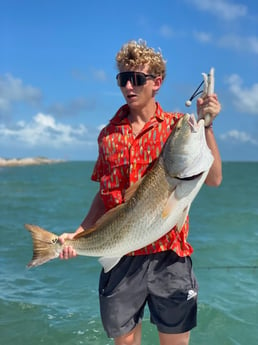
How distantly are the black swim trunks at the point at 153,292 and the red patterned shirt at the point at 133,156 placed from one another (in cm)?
10

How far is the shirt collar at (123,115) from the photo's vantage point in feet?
10.8

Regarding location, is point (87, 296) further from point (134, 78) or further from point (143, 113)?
point (134, 78)

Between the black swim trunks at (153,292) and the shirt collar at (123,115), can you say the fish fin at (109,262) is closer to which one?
the black swim trunks at (153,292)

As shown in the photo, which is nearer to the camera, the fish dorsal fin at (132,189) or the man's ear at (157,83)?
the fish dorsal fin at (132,189)

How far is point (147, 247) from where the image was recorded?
3256mm

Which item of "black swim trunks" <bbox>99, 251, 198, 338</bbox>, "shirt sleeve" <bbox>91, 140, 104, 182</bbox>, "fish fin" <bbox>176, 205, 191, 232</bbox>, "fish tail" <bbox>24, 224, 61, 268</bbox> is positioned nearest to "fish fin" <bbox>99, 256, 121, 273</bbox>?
"black swim trunks" <bbox>99, 251, 198, 338</bbox>

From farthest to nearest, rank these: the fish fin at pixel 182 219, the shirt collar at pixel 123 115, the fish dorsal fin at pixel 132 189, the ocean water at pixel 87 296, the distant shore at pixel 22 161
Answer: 1. the distant shore at pixel 22 161
2. the ocean water at pixel 87 296
3. the shirt collar at pixel 123 115
4. the fish dorsal fin at pixel 132 189
5. the fish fin at pixel 182 219

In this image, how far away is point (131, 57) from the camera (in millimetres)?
3209

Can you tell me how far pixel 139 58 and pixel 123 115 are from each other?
452 mm

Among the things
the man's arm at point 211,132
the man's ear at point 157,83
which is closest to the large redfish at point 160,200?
the man's arm at point 211,132

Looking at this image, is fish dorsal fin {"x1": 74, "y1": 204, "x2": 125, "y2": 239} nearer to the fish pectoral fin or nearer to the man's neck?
the fish pectoral fin

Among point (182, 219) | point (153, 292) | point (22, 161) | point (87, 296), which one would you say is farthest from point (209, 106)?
point (22, 161)

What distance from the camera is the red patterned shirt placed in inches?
126

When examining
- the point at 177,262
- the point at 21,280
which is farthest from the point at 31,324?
the point at 177,262
